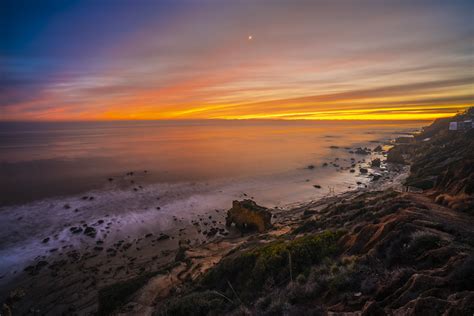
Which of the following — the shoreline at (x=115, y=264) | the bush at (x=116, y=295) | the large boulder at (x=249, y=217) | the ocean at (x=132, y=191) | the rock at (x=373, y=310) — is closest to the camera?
the rock at (x=373, y=310)

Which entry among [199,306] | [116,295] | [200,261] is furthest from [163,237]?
[199,306]

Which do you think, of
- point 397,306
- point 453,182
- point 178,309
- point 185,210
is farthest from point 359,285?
point 185,210

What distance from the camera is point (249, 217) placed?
1105 inches

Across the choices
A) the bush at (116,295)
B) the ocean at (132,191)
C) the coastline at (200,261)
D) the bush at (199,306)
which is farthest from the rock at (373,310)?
the ocean at (132,191)

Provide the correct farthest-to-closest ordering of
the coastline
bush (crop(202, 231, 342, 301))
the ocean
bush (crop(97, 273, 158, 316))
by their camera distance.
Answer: the ocean → bush (crop(97, 273, 158, 316)) → bush (crop(202, 231, 342, 301)) → the coastline

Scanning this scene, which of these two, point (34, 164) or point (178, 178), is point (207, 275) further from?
point (34, 164)

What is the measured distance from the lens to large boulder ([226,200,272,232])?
27.2 metres

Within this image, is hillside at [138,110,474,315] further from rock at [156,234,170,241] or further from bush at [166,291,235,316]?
rock at [156,234,170,241]

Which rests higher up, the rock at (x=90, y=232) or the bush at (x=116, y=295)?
the bush at (x=116, y=295)

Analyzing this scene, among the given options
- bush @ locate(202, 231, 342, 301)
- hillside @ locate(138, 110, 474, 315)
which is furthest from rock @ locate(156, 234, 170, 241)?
bush @ locate(202, 231, 342, 301)

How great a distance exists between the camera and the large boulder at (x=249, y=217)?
89.2 ft

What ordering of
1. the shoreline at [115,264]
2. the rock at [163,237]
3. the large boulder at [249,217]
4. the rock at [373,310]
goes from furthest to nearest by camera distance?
1. the large boulder at [249,217]
2. the rock at [163,237]
3. the shoreline at [115,264]
4. the rock at [373,310]

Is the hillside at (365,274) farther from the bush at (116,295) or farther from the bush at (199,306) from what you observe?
the bush at (116,295)

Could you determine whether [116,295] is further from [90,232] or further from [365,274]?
[90,232]
